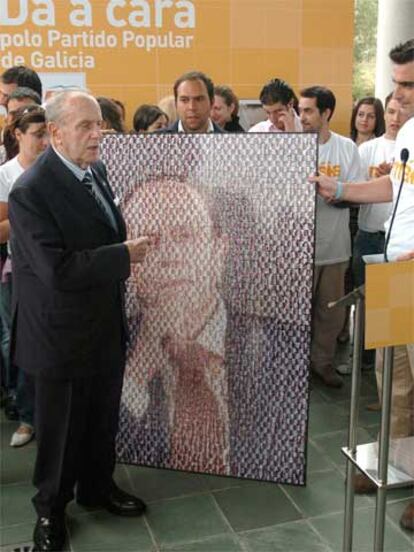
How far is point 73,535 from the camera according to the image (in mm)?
2342

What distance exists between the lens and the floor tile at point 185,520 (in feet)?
7.68

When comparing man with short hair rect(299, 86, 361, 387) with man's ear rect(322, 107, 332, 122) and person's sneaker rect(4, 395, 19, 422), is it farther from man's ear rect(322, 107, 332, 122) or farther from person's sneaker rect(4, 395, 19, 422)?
person's sneaker rect(4, 395, 19, 422)

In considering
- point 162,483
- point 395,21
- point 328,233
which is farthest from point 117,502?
point 395,21

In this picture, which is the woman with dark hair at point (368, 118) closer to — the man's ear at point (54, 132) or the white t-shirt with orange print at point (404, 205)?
the white t-shirt with orange print at point (404, 205)

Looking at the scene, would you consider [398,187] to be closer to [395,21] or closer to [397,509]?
[397,509]

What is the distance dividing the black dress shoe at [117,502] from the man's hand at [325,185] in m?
1.36

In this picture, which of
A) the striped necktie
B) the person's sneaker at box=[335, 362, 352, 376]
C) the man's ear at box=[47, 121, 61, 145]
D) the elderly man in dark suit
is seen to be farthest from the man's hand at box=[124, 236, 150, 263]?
the person's sneaker at box=[335, 362, 352, 376]

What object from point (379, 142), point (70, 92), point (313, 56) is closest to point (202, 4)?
point (313, 56)

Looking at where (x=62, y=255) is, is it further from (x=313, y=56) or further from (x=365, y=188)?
(x=313, y=56)

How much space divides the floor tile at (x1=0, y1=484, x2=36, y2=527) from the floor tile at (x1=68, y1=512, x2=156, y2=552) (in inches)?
7.5

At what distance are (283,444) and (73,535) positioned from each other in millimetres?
847

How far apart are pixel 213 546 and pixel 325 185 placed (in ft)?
4.40

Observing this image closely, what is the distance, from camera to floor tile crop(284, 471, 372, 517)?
2498 mm

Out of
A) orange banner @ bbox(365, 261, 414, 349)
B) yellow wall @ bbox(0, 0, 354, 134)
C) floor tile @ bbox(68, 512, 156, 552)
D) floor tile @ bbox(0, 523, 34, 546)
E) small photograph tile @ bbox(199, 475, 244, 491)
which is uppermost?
yellow wall @ bbox(0, 0, 354, 134)
